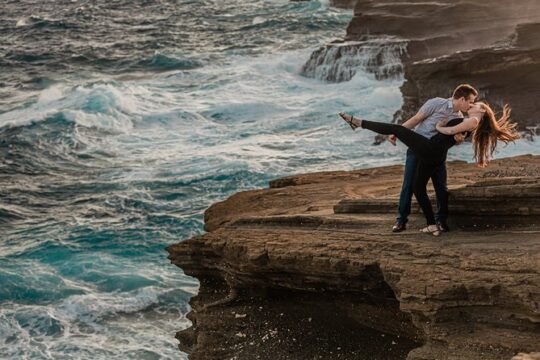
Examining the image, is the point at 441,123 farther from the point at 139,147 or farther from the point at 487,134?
the point at 139,147

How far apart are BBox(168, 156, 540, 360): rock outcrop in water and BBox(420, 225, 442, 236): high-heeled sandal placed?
0.24 feet

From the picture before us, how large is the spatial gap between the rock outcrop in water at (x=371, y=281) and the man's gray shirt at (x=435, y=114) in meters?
0.74

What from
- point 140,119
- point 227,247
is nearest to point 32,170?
point 140,119

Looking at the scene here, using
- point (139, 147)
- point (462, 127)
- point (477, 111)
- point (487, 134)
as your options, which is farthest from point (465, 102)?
point (139, 147)

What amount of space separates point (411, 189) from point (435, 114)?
0.83 meters

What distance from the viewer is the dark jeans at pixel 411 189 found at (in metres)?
9.20

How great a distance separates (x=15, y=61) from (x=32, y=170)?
64.3 feet

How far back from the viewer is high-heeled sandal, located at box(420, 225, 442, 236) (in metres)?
9.13

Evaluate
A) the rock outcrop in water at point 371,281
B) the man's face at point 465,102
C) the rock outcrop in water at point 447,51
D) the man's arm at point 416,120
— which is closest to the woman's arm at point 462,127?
the man's face at point 465,102

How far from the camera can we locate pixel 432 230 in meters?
9.20

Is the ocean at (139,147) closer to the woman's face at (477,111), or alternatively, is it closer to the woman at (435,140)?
the woman at (435,140)

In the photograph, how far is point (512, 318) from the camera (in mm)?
7730

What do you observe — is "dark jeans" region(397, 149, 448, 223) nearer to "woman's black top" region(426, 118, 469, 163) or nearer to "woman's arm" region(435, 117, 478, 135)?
"woman's black top" region(426, 118, 469, 163)

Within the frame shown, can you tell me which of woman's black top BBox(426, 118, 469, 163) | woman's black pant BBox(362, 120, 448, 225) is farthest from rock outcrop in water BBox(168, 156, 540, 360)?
woman's black top BBox(426, 118, 469, 163)
